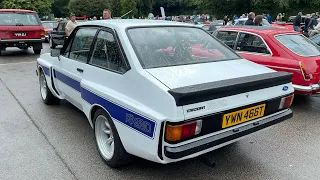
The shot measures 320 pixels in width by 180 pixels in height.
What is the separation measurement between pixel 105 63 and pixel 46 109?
8.52ft

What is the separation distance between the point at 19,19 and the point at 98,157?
36.0 ft

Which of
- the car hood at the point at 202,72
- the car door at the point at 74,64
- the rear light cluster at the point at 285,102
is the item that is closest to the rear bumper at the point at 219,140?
the rear light cluster at the point at 285,102

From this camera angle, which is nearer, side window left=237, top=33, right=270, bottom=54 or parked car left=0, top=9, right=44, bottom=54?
side window left=237, top=33, right=270, bottom=54

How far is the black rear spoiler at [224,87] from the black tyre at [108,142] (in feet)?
3.23

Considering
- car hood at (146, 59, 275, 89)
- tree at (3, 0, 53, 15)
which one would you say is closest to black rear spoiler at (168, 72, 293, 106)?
car hood at (146, 59, 275, 89)

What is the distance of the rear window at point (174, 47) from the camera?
10.5 feet

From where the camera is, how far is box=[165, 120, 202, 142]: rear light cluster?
252cm

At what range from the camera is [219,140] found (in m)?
2.78

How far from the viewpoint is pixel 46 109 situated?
217 inches

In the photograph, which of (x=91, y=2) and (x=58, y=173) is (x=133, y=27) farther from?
(x=91, y=2)

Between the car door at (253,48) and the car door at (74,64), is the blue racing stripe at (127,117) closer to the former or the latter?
the car door at (74,64)

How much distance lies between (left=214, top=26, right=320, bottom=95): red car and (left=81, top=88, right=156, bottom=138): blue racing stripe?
3.70 meters

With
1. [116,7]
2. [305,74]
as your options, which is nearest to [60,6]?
[116,7]

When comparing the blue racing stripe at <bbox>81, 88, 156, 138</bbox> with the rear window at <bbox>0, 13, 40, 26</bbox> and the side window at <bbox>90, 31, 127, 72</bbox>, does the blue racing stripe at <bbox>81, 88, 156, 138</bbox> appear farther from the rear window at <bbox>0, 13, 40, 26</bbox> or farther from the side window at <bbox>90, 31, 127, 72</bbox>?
the rear window at <bbox>0, 13, 40, 26</bbox>
